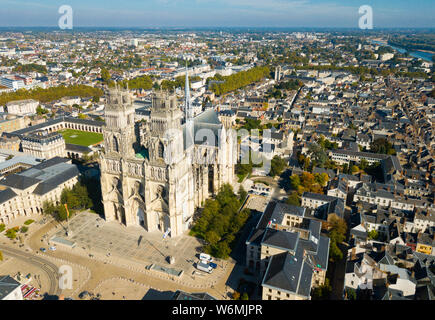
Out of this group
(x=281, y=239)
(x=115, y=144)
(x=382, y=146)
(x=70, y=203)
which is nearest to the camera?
(x=281, y=239)

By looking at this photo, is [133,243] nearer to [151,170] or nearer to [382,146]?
[151,170]

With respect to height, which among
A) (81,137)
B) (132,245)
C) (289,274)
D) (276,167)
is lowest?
(132,245)

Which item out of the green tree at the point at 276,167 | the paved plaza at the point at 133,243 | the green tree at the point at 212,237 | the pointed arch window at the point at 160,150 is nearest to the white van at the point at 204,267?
the paved plaza at the point at 133,243

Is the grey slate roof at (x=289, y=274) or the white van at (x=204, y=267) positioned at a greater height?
the grey slate roof at (x=289, y=274)

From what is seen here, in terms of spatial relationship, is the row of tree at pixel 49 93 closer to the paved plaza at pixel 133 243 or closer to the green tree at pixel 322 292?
the paved plaza at pixel 133 243

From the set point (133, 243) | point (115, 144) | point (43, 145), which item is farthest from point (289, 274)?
point (43, 145)

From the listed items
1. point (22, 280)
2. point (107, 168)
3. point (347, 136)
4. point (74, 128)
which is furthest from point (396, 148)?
point (74, 128)
